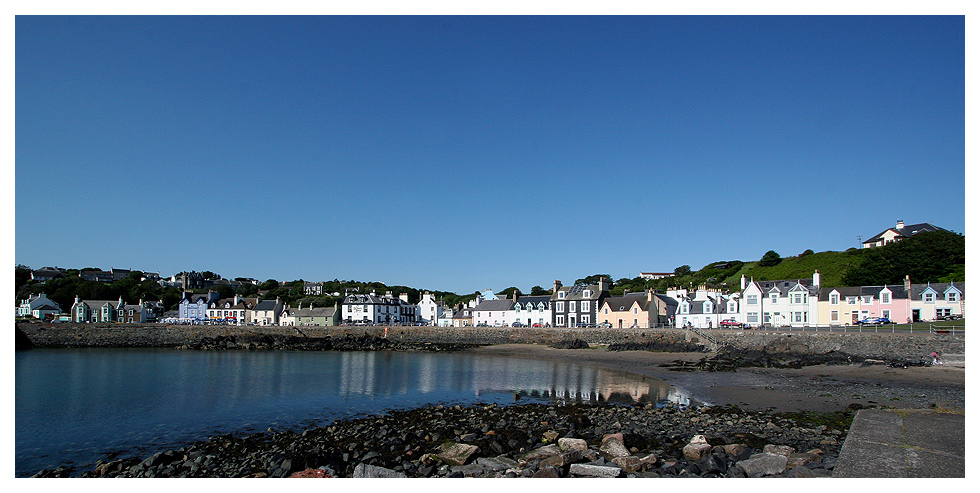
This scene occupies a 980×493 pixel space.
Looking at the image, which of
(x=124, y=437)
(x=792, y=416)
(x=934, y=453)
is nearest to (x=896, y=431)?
(x=934, y=453)

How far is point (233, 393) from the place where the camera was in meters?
24.9

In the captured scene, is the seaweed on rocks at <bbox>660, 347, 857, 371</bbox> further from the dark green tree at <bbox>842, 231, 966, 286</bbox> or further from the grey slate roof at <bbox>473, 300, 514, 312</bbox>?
the grey slate roof at <bbox>473, 300, 514, 312</bbox>

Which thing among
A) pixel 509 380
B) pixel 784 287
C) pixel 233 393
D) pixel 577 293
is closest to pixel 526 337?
pixel 577 293

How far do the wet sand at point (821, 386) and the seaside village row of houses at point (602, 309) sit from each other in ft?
69.6

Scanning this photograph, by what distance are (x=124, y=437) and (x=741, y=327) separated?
154 ft

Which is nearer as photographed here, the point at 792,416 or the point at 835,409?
the point at 792,416

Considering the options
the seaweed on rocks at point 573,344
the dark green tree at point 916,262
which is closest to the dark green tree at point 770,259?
the dark green tree at point 916,262

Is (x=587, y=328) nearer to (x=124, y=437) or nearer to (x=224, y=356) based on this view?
(x=224, y=356)

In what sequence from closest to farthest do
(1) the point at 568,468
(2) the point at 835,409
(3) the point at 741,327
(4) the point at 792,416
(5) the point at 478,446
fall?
1. (1) the point at 568,468
2. (5) the point at 478,446
3. (4) the point at 792,416
4. (2) the point at 835,409
5. (3) the point at 741,327

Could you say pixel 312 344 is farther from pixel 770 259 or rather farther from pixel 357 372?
pixel 770 259

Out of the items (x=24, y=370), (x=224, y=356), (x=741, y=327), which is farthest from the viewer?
(x=741, y=327)

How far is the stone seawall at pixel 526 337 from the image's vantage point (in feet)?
107

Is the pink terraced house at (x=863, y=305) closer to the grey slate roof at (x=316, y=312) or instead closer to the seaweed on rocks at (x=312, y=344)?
the seaweed on rocks at (x=312, y=344)

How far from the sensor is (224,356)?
147 ft
